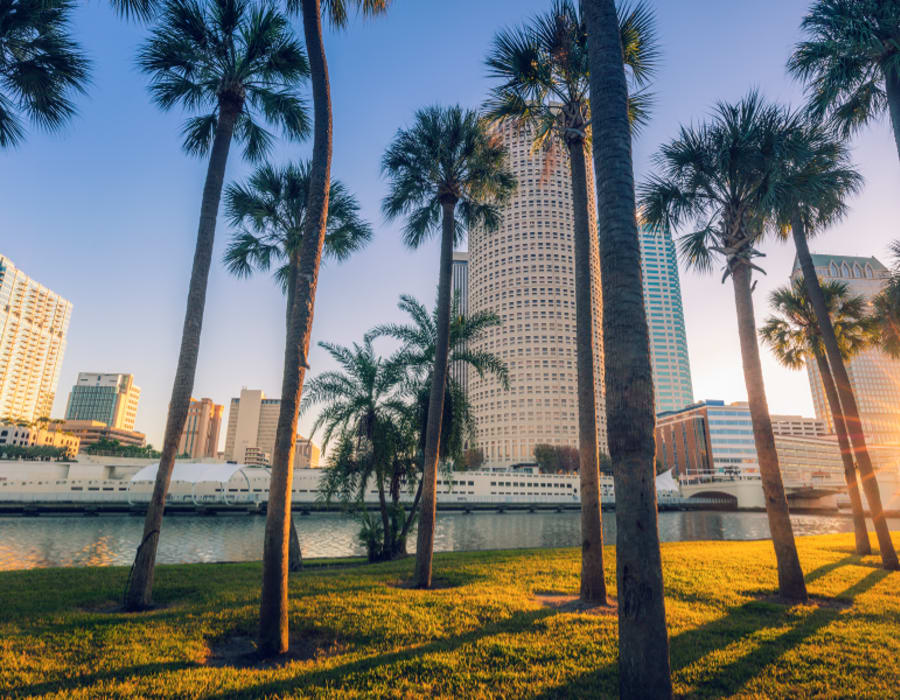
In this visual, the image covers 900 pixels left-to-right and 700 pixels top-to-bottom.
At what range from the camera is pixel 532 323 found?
458ft

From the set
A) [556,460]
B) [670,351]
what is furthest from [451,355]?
[670,351]

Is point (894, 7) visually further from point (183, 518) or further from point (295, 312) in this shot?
point (183, 518)

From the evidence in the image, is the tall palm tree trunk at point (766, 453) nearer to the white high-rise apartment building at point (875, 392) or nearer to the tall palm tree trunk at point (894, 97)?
the tall palm tree trunk at point (894, 97)

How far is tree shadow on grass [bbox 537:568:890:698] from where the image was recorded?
4969mm

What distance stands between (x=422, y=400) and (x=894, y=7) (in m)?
16.2

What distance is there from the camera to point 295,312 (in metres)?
7.25

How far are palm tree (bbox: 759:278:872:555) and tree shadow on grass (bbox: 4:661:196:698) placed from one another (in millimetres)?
20357

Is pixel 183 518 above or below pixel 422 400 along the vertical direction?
below

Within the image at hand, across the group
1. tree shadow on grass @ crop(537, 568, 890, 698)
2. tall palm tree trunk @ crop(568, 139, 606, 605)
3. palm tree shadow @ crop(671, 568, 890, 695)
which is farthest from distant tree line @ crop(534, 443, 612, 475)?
tall palm tree trunk @ crop(568, 139, 606, 605)

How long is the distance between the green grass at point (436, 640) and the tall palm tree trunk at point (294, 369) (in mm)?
837

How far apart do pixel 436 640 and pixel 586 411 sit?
5.59 metres

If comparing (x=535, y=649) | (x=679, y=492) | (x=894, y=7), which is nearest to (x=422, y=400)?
(x=535, y=649)

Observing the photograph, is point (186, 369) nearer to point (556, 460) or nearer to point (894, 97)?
point (894, 97)

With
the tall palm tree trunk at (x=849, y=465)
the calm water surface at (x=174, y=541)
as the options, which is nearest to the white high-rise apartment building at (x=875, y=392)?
the calm water surface at (x=174, y=541)
